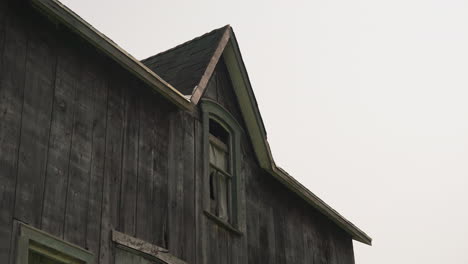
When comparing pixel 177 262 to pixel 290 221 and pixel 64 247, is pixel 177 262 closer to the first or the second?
pixel 64 247

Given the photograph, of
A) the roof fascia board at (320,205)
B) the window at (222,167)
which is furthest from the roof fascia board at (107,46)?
the roof fascia board at (320,205)

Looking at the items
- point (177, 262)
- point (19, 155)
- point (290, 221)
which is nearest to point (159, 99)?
point (177, 262)

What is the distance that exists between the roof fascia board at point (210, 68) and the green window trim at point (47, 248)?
3696mm

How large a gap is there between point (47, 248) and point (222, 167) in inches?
203

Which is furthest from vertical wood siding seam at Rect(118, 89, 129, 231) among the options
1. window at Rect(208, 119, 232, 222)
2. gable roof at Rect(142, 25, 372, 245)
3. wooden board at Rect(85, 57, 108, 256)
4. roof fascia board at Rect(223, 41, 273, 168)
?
roof fascia board at Rect(223, 41, 273, 168)

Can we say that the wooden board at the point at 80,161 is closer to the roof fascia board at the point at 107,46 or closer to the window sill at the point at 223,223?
the roof fascia board at the point at 107,46

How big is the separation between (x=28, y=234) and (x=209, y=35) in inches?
259

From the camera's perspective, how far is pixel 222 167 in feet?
46.4

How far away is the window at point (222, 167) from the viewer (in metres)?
13.5

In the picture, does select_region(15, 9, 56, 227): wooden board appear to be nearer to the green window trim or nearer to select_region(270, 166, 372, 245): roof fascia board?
the green window trim

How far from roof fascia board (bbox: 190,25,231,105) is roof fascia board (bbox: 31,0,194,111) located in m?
0.33

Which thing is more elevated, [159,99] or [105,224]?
[159,99]

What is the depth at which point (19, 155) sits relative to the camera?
945 centimetres

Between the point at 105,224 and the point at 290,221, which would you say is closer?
the point at 105,224
